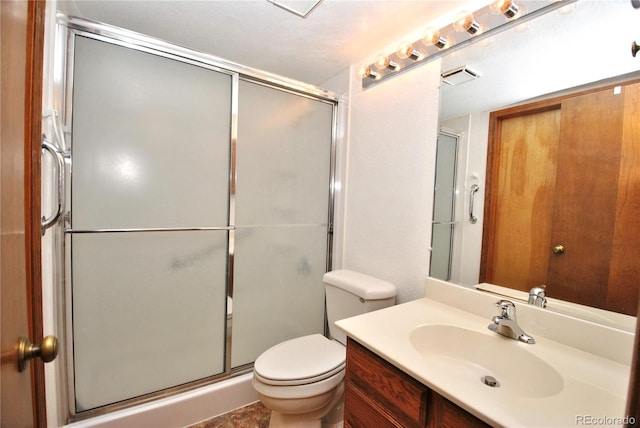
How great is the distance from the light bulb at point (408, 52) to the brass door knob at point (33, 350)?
1657 millimetres

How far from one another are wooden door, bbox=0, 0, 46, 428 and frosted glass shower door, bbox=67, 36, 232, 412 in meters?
0.85

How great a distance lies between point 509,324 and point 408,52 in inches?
50.4

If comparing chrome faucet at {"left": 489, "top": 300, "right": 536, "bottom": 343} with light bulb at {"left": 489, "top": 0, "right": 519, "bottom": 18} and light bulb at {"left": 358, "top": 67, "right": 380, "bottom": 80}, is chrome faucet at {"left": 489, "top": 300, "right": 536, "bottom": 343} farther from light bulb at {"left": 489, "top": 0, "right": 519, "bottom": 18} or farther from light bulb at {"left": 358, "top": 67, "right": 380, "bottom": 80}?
light bulb at {"left": 358, "top": 67, "right": 380, "bottom": 80}

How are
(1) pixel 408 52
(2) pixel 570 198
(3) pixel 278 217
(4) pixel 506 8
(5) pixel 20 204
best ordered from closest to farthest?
(5) pixel 20 204 → (2) pixel 570 198 → (4) pixel 506 8 → (1) pixel 408 52 → (3) pixel 278 217

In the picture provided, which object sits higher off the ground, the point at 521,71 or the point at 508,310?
the point at 521,71

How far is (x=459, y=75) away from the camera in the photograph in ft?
4.15

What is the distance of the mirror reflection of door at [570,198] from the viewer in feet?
2.71

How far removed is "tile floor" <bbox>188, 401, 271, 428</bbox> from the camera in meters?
1.52

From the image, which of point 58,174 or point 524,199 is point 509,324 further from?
point 58,174

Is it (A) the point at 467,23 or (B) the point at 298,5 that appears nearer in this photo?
(A) the point at 467,23

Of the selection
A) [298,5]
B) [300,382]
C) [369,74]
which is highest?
[298,5]

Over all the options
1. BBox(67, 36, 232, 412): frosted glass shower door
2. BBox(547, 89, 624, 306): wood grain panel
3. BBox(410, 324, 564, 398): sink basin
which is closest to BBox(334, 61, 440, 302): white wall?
BBox(410, 324, 564, 398): sink basin

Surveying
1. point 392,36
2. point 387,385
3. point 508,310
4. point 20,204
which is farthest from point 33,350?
point 392,36

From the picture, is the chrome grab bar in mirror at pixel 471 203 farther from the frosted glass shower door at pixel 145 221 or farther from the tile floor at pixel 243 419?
the tile floor at pixel 243 419
